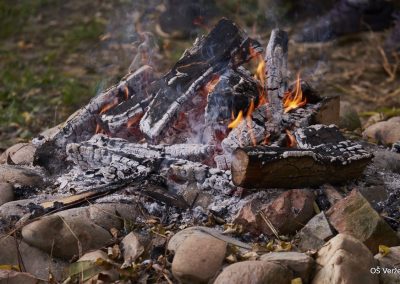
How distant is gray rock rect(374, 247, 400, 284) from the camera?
3.06m

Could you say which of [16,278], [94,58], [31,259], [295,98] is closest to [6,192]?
[31,259]

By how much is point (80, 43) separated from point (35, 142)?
414cm

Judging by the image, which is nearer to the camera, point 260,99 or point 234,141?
point 234,141

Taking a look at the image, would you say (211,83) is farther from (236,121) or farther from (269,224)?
(269,224)

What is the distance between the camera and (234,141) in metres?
3.73

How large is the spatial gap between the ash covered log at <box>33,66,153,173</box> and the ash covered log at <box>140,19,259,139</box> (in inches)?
10.7

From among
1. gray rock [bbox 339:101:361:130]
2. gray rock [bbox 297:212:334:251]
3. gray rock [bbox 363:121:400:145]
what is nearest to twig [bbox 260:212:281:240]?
gray rock [bbox 297:212:334:251]

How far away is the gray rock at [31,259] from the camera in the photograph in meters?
3.30

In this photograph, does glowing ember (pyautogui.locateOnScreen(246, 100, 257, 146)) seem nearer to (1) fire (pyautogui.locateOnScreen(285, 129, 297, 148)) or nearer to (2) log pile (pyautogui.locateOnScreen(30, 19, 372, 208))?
(2) log pile (pyautogui.locateOnScreen(30, 19, 372, 208))

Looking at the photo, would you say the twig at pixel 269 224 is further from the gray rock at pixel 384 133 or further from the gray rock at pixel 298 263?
the gray rock at pixel 384 133

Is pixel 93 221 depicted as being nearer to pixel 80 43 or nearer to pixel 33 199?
pixel 33 199

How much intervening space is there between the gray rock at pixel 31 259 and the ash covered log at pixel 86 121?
0.98m

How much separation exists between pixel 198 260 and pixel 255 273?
0.29 m

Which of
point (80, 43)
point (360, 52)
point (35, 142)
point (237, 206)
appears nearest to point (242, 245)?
point (237, 206)
